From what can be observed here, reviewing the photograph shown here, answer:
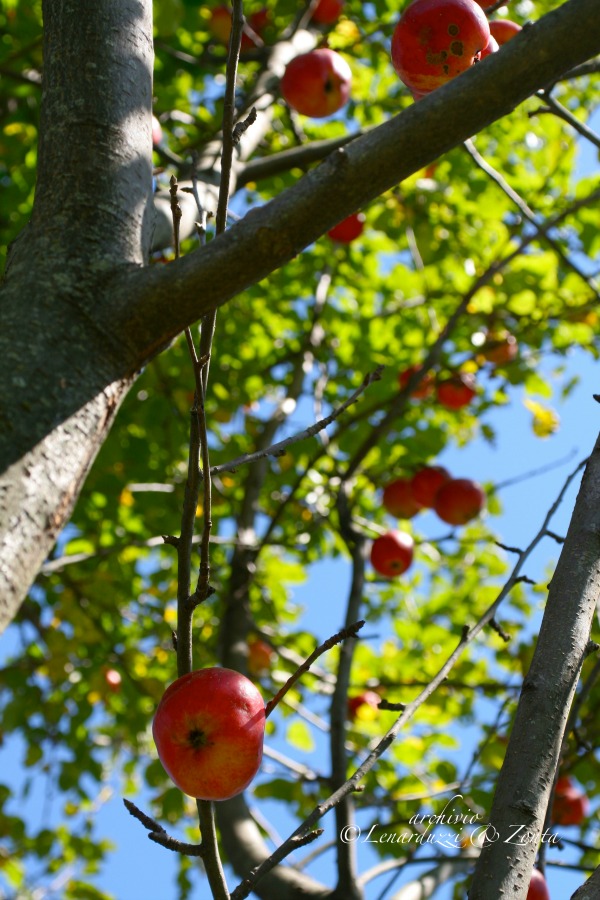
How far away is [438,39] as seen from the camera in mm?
2229

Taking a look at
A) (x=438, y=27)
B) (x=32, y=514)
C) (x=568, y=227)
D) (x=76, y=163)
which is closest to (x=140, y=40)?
(x=76, y=163)

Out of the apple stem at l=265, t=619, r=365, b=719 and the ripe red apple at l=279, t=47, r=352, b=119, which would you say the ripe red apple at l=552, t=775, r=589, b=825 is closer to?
the apple stem at l=265, t=619, r=365, b=719

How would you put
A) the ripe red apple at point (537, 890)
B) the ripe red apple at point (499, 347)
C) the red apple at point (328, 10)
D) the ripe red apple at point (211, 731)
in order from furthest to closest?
the ripe red apple at point (499, 347) < the red apple at point (328, 10) < the ripe red apple at point (537, 890) < the ripe red apple at point (211, 731)

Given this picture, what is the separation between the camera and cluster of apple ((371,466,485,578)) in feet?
14.2

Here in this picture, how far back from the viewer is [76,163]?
4.70 ft

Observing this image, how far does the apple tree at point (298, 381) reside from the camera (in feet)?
4.12

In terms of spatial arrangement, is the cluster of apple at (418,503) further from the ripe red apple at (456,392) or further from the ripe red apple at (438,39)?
the ripe red apple at (438,39)

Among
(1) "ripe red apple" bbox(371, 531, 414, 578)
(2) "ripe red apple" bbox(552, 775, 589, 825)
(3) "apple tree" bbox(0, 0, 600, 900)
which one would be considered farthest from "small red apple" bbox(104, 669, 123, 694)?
(2) "ripe red apple" bbox(552, 775, 589, 825)

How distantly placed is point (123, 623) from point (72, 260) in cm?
434

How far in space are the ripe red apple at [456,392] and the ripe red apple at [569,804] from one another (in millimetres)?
1964

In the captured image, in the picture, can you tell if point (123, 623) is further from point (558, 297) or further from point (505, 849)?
point (505, 849)

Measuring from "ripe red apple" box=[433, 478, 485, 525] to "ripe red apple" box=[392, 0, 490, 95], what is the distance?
2510 mm

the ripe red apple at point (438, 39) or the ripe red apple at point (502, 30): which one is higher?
the ripe red apple at point (502, 30)

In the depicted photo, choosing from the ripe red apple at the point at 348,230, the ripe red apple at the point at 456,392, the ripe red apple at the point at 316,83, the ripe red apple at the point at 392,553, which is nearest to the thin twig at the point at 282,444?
the ripe red apple at the point at 316,83
